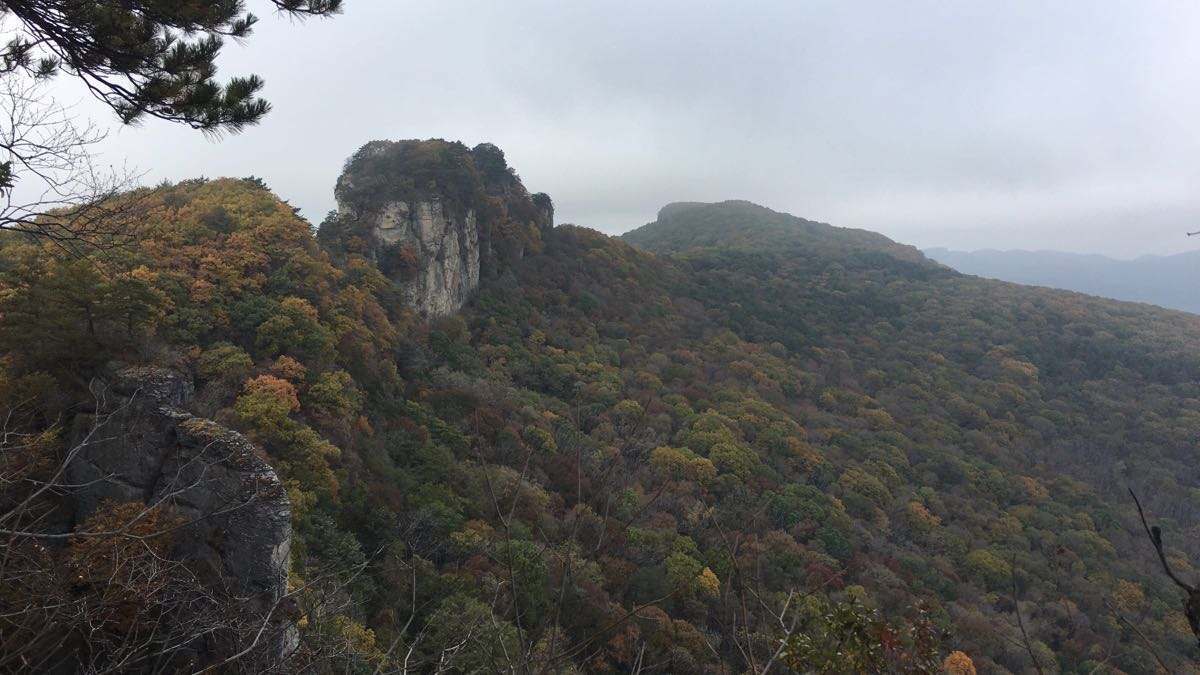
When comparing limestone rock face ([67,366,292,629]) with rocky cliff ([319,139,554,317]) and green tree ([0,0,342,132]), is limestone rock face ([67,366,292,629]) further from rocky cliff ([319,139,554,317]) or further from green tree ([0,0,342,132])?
rocky cliff ([319,139,554,317])

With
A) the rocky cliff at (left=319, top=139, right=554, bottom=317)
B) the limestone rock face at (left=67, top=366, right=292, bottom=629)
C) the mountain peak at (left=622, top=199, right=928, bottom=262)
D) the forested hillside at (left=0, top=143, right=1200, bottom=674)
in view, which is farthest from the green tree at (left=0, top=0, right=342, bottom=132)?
the mountain peak at (left=622, top=199, right=928, bottom=262)

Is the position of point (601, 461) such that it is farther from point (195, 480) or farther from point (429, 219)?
point (429, 219)

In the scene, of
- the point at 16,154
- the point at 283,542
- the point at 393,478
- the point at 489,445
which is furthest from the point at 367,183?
the point at 16,154

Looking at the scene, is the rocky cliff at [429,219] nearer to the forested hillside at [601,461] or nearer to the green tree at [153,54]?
the forested hillside at [601,461]

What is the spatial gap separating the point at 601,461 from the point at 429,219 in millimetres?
14842

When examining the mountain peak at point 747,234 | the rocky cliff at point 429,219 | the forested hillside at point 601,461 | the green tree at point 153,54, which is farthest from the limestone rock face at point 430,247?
the mountain peak at point 747,234

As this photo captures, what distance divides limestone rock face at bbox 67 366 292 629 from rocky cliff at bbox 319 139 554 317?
1526 cm

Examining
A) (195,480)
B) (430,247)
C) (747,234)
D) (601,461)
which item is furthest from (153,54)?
(747,234)

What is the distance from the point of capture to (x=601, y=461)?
18.3 m

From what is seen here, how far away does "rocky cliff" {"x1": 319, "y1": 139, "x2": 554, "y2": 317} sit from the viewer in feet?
82.4

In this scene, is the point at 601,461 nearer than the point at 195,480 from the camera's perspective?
No

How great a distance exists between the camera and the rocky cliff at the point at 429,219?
989 inches

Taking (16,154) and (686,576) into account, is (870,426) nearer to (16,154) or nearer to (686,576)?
(686,576)

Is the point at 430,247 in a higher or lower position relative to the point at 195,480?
higher
